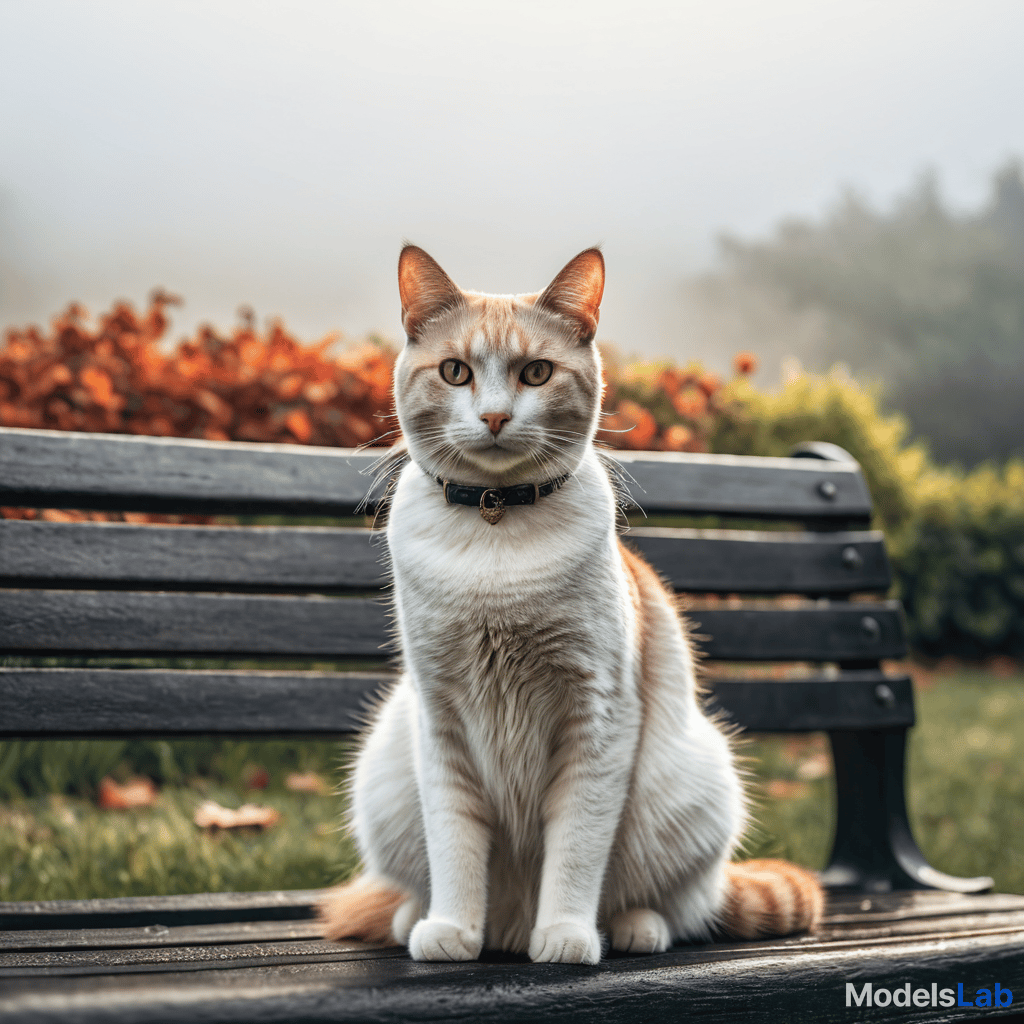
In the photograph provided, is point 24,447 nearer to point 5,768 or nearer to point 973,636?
point 5,768

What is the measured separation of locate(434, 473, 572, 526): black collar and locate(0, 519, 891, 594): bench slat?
1.46 feet

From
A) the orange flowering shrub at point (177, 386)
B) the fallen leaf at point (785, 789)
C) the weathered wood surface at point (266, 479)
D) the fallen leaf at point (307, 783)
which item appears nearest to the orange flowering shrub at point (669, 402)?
the orange flowering shrub at point (177, 386)

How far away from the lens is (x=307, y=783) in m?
2.86

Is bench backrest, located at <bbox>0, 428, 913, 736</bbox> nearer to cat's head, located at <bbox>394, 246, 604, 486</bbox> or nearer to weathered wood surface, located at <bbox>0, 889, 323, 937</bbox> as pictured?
weathered wood surface, located at <bbox>0, 889, 323, 937</bbox>

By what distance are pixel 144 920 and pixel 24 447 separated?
853 mm

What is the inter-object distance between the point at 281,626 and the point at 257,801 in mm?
1320

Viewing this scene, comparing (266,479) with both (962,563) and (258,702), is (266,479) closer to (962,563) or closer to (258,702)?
(258,702)

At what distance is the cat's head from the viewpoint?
1.20m

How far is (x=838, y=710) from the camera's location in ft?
6.43

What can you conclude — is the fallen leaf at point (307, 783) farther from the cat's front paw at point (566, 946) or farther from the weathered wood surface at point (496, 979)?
the cat's front paw at point (566, 946)

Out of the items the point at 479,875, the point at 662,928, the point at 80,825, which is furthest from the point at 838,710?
the point at 80,825

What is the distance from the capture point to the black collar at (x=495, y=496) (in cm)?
125

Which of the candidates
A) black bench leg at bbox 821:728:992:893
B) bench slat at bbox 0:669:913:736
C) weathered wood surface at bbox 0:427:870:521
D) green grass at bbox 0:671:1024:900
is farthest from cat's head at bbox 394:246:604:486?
black bench leg at bbox 821:728:992:893

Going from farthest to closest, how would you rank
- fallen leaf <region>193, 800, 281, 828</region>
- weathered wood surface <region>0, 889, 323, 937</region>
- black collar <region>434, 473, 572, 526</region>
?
fallen leaf <region>193, 800, 281, 828</region>, weathered wood surface <region>0, 889, 323, 937</region>, black collar <region>434, 473, 572, 526</region>
